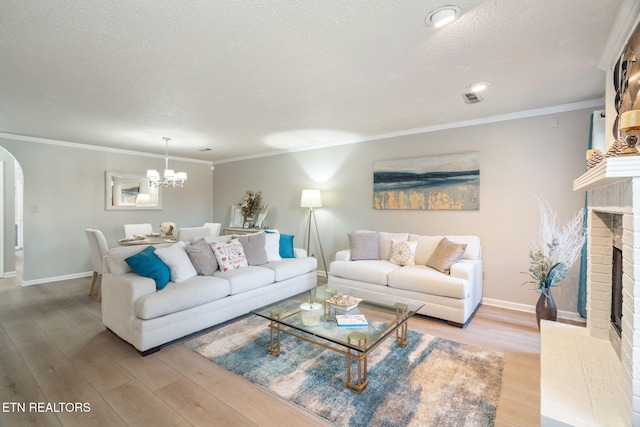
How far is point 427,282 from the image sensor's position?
3.26 m

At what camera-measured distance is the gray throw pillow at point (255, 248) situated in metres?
3.81

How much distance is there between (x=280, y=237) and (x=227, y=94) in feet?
7.07

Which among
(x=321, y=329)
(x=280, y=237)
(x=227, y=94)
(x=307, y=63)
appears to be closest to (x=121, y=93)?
(x=227, y=94)

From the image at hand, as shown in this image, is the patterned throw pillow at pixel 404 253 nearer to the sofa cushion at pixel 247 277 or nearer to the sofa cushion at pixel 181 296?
the sofa cushion at pixel 247 277

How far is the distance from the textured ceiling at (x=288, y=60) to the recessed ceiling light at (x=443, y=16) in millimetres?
40

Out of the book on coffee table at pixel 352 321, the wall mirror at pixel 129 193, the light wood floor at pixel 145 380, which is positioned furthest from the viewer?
the wall mirror at pixel 129 193

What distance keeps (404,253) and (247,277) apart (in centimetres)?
205

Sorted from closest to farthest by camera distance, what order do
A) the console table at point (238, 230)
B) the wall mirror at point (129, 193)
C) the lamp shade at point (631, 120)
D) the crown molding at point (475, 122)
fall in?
the lamp shade at point (631, 120), the crown molding at point (475, 122), the wall mirror at point (129, 193), the console table at point (238, 230)

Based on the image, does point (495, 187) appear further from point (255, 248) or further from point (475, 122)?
point (255, 248)

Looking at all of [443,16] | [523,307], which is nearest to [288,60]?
[443,16]

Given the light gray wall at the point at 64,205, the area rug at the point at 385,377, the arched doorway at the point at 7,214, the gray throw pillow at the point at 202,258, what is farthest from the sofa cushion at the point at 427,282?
the arched doorway at the point at 7,214

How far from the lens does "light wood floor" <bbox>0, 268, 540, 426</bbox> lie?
1.80 meters

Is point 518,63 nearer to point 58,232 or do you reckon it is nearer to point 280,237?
point 280,237

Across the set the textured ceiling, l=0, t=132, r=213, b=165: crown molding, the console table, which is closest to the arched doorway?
l=0, t=132, r=213, b=165: crown molding
